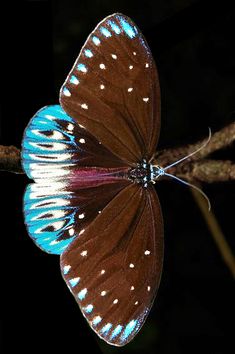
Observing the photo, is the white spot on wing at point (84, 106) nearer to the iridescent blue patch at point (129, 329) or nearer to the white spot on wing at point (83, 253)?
the white spot on wing at point (83, 253)

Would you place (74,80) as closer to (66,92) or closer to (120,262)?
(66,92)

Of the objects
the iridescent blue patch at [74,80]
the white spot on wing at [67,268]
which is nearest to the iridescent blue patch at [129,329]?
the white spot on wing at [67,268]

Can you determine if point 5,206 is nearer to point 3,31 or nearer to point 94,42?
point 3,31

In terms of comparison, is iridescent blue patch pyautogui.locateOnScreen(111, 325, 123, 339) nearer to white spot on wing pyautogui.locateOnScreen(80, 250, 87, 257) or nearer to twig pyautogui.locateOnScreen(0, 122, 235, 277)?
white spot on wing pyautogui.locateOnScreen(80, 250, 87, 257)

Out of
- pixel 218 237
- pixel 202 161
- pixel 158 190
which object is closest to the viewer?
pixel 202 161

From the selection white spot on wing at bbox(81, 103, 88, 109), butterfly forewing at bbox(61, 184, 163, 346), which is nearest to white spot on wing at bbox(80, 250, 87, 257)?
butterfly forewing at bbox(61, 184, 163, 346)

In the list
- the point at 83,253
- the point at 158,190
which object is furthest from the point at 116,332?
the point at 158,190

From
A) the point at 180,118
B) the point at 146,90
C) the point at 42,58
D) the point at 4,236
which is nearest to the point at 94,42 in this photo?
the point at 146,90
